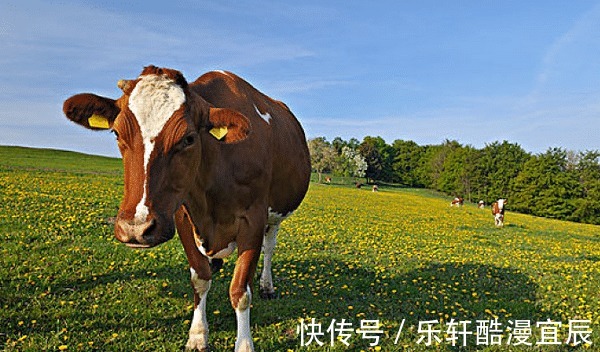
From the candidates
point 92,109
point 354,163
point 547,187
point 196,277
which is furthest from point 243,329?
point 354,163

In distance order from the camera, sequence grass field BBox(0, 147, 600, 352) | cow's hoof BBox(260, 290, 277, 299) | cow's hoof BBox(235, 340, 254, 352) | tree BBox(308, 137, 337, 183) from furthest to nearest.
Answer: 1. tree BBox(308, 137, 337, 183)
2. cow's hoof BBox(260, 290, 277, 299)
3. grass field BBox(0, 147, 600, 352)
4. cow's hoof BBox(235, 340, 254, 352)

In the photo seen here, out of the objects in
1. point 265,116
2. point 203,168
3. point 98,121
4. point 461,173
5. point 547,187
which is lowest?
point 203,168

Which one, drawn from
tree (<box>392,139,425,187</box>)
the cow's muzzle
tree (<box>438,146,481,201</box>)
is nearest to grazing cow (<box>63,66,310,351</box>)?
the cow's muzzle

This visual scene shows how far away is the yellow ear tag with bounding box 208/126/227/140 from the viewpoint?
3.72 meters

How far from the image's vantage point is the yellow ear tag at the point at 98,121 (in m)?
3.44

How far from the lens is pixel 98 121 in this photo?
346cm

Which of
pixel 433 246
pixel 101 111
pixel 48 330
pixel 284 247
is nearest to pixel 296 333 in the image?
pixel 48 330

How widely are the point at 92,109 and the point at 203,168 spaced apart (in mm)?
1160

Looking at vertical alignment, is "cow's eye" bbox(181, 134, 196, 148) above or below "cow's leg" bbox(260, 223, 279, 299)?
above

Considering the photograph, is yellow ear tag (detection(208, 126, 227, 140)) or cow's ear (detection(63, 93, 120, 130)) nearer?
cow's ear (detection(63, 93, 120, 130))

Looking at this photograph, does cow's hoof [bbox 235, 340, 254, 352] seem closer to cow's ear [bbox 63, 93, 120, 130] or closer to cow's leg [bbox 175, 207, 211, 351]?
cow's leg [bbox 175, 207, 211, 351]

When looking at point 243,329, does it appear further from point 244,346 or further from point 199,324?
point 199,324

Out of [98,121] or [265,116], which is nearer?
[98,121]

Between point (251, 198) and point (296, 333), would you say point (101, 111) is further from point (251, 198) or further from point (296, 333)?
point (296, 333)
